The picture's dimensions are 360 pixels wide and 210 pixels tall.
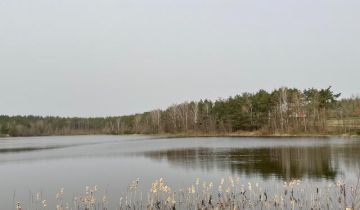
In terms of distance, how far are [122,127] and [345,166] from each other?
154323 mm

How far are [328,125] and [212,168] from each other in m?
67.7

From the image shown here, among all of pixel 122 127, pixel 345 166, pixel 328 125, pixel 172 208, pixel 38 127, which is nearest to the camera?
pixel 172 208

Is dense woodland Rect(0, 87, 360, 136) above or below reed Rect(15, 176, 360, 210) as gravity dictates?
above

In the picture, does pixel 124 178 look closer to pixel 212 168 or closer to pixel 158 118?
pixel 212 168

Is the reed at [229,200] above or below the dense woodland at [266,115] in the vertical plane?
below

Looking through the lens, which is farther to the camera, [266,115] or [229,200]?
[266,115]

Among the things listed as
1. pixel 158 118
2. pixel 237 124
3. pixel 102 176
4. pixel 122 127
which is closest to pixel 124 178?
pixel 102 176

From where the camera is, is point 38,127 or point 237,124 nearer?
point 237,124

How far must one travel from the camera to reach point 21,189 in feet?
80.5

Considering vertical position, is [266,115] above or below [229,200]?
above

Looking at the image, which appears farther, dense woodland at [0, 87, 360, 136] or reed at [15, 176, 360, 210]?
dense woodland at [0, 87, 360, 136]

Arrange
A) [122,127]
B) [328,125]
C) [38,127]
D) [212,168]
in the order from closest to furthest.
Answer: [212,168] < [328,125] < [122,127] < [38,127]

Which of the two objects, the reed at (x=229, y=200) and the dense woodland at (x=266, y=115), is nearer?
the reed at (x=229, y=200)

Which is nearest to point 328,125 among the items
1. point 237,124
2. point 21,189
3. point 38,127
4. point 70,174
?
point 237,124
